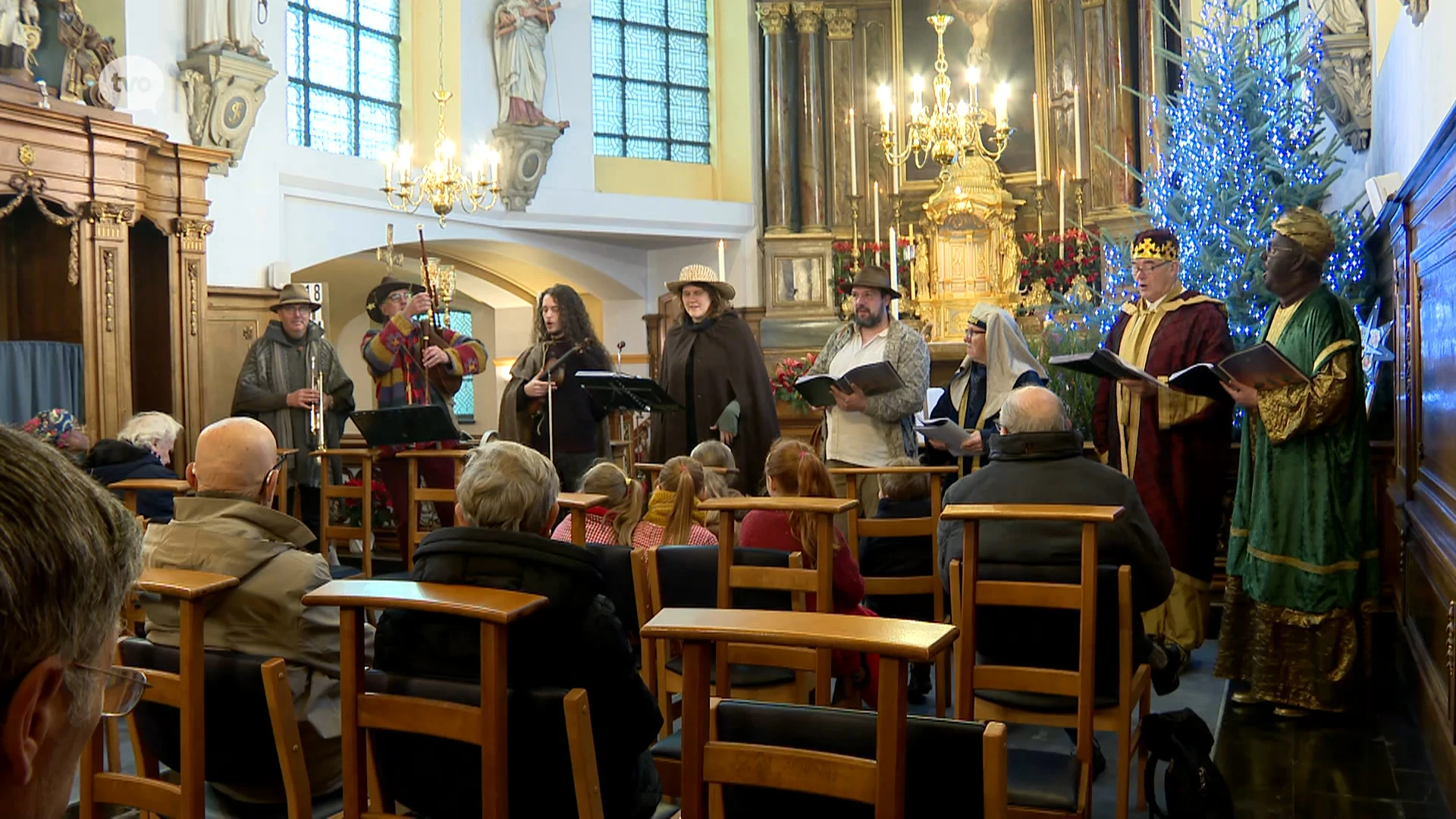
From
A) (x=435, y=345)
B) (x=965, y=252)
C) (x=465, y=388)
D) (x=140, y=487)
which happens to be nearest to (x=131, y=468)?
(x=140, y=487)

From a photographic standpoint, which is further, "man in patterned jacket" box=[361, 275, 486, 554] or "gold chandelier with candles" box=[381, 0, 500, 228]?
"gold chandelier with candles" box=[381, 0, 500, 228]

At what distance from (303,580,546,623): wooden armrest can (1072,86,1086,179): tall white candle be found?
1053 centimetres

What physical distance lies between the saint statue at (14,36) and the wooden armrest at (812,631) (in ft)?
21.6

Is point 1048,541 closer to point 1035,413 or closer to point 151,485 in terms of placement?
point 1035,413

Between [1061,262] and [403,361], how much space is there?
677 centimetres

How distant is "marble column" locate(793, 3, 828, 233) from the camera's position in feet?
41.2

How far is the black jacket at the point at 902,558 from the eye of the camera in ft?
13.4

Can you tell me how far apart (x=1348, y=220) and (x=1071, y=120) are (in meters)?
6.63

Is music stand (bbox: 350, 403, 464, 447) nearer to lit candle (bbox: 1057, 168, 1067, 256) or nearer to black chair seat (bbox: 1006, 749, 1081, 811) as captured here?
black chair seat (bbox: 1006, 749, 1081, 811)

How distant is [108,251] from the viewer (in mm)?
7113

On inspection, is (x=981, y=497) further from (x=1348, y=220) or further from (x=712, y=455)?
(x=1348, y=220)

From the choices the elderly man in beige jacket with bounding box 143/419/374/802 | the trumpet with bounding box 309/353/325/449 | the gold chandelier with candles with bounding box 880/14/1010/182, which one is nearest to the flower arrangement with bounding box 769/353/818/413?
the gold chandelier with candles with bounding box 880/14/1010/182

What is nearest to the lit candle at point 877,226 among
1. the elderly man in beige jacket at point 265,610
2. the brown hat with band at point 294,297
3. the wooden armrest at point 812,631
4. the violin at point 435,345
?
the violin at point 435,345

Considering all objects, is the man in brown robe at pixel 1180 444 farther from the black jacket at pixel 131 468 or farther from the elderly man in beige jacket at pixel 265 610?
the black jacket at pixel 131 468
